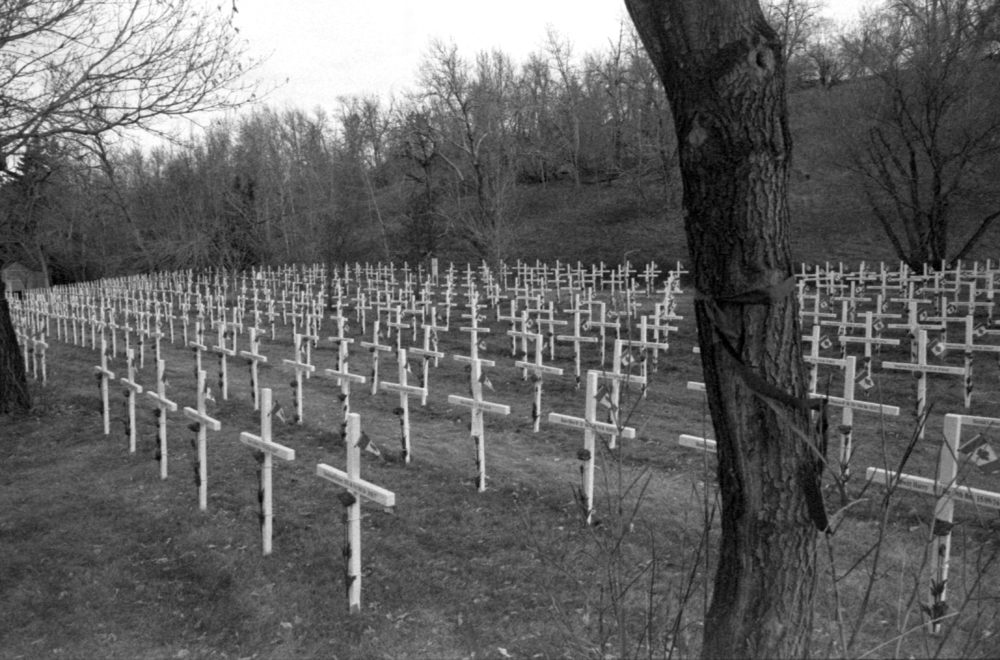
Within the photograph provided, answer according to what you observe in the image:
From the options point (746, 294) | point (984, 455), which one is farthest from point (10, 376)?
point (984, 455)

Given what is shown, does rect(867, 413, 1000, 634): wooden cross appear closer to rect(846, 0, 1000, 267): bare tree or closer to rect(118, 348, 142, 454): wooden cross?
rect(118, 348, 142, 454): wooden cross

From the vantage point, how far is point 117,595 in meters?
5.32

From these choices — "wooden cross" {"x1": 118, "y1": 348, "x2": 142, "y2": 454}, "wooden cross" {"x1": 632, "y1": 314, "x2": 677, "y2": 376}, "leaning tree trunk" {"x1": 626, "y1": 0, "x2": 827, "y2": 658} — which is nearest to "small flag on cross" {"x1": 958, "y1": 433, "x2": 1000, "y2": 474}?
"leaning tree trunk" {"x1": 626, "y1": 0, "x2": 827, "y2": 658}

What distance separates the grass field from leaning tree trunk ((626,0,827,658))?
230 mm

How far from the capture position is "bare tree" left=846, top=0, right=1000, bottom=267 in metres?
17.4

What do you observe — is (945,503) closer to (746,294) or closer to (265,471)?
(746,294)

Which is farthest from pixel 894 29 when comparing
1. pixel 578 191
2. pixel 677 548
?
pixel 578 191

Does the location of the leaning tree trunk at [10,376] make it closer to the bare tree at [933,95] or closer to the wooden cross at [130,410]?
the wooden cross at [130,410]

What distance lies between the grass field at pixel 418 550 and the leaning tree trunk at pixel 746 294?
0.75 feet

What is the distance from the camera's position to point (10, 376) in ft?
37.2

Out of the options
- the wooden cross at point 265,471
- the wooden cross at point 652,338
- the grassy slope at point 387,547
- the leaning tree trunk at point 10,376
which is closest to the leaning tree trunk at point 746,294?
the grassy slope at point 387,547

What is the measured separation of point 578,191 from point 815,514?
43.5m

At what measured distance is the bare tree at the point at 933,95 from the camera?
1739cm

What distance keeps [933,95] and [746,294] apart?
1780 cm
